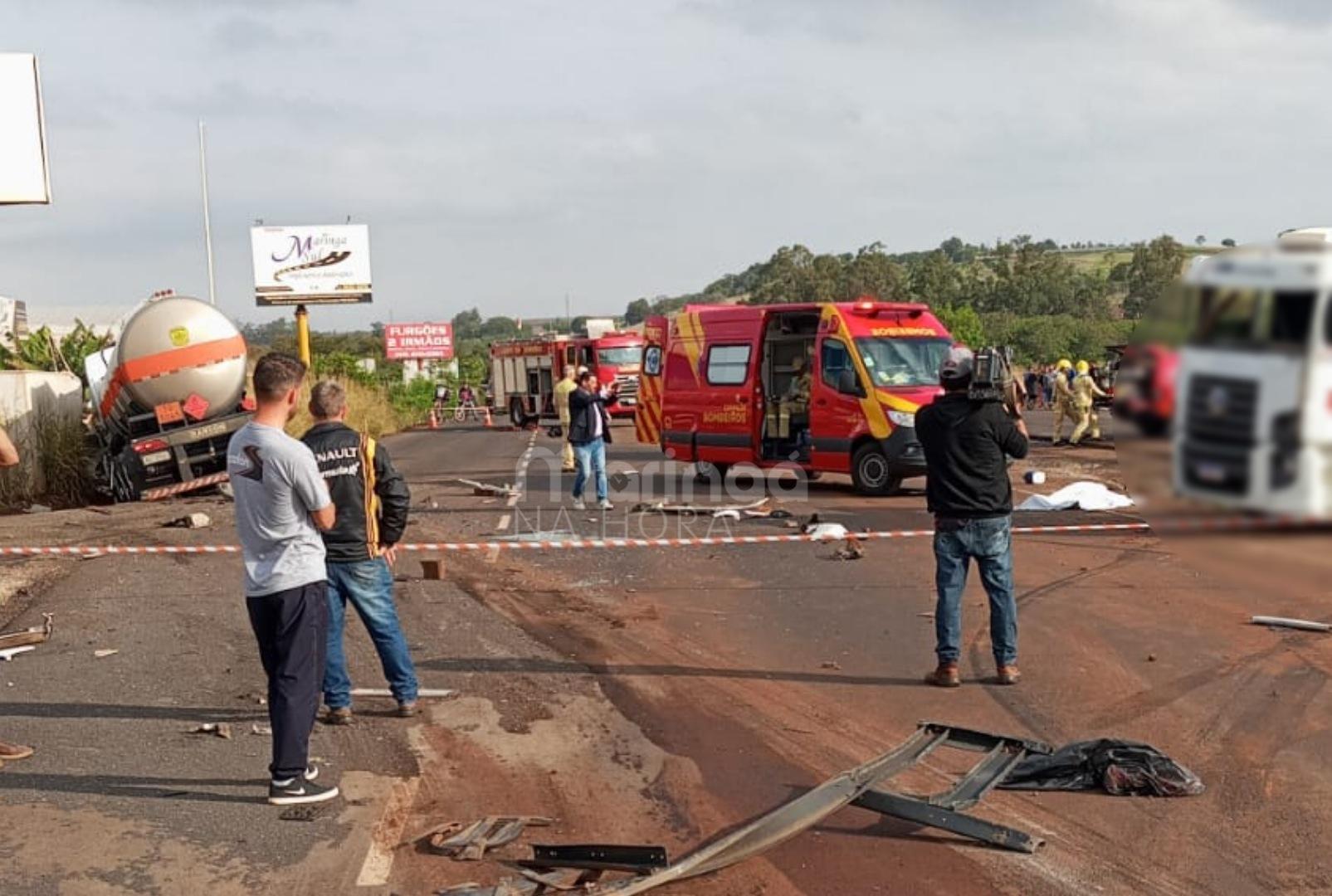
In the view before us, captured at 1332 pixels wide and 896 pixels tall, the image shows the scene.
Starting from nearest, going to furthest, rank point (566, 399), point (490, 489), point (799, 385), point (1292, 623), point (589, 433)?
point (1292, 623) → point (589, 433) → point (799, 385) → point (490, 489) → point (566, 399)

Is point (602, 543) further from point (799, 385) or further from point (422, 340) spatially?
point (422, 340)

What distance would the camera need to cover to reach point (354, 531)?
675 centimetres

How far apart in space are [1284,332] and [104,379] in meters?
19.6

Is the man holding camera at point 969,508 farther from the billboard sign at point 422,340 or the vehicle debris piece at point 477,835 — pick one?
the billboard sign at point 422,340

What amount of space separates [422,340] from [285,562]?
74397 millimetres

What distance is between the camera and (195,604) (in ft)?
33.3

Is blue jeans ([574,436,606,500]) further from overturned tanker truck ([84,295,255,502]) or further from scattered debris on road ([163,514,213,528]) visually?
overturned tanker truck ([84,295,255,502])

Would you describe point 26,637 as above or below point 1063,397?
below

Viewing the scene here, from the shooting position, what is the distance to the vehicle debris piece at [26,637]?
28.6 feet

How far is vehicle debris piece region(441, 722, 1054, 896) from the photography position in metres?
4.77

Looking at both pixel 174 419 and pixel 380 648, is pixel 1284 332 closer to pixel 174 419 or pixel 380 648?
pixel 380 648

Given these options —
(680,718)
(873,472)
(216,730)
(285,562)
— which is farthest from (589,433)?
(285,562)

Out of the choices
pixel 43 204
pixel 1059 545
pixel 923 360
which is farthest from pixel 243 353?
pixel 1059 545

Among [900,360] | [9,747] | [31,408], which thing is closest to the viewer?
[9,747]
